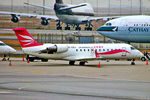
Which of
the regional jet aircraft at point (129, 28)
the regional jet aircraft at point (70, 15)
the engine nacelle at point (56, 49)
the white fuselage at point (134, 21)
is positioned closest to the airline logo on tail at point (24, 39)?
the engine nacelle at point (56, 49)

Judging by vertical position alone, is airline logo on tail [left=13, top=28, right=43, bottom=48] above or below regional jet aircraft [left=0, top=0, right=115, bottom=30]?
below

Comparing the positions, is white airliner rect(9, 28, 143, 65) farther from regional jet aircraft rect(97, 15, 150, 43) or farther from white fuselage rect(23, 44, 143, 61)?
regional jet aircraft rect(97, 15, 150, 43)

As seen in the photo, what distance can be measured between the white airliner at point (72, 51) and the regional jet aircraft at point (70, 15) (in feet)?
141

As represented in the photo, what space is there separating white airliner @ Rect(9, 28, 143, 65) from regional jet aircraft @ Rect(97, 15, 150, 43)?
67.5 feet

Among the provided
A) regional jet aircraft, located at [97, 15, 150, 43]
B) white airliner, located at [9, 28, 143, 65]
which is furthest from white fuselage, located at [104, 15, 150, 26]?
white airliner, located at [9, 28, 143, 65]

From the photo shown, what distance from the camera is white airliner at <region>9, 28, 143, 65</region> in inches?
1768

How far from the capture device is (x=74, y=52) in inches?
1829

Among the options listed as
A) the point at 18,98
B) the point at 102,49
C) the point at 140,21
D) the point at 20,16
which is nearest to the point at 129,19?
the point at 140,21

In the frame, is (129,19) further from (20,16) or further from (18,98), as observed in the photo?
(18,98)

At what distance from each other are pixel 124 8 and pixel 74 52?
4959cm

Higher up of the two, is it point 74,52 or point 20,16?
point 20,16

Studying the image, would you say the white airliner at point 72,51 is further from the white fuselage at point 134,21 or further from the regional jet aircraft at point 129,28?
the regional jet aircraft at point 129,28

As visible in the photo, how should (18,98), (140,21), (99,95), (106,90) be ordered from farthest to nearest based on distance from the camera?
(140,21) < (106,90) < (99,95) < (18,98)

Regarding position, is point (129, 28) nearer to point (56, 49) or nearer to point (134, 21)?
point (134, 21)
